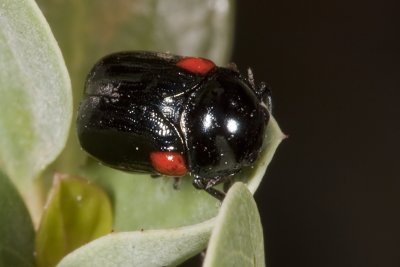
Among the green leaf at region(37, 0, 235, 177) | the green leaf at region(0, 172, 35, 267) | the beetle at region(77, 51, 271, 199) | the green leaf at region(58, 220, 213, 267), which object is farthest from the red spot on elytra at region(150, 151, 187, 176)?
the green leaf at region(58, 220, 213, 267)

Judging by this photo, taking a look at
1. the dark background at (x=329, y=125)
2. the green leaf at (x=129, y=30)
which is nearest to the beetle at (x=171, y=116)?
the green leaf at (x=129, y=30)

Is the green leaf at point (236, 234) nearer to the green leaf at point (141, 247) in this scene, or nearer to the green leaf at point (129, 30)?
the green leaf at point (141, 247)

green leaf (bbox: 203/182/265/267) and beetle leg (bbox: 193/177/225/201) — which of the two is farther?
beetle leg (bbox: 193/177/225/201)

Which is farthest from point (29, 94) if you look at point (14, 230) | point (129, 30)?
point (129, 30)

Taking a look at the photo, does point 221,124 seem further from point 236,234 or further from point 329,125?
point 329,125

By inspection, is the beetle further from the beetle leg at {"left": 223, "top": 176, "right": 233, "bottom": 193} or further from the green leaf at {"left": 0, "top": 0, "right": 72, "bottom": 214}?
the green leaf at {"left": 0, "top": 0, "right": 72, "bottom": 214}

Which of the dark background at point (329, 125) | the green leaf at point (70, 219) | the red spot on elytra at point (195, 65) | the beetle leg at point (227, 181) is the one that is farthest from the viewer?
the dark background at point (329, 125)

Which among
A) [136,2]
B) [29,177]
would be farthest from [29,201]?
[136,2]
